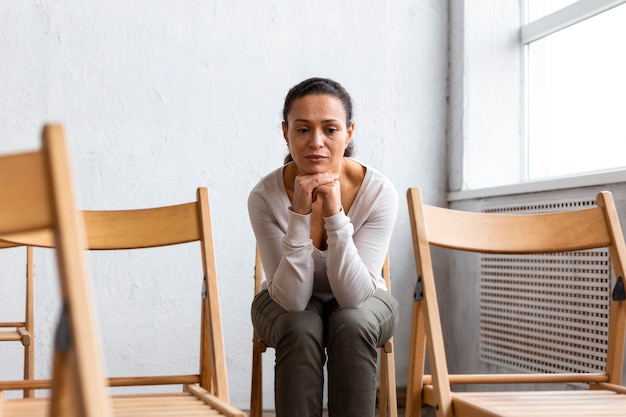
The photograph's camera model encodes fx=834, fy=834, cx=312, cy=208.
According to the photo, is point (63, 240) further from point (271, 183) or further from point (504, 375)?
point (271, 183)

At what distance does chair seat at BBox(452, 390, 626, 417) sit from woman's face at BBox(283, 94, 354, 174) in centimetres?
72

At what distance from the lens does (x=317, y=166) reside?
6.55 ft

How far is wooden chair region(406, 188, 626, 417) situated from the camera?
1.45 meters

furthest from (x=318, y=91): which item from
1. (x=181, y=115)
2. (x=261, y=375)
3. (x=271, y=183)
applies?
(x=181, y=115)

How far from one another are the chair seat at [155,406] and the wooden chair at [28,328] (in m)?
1.05

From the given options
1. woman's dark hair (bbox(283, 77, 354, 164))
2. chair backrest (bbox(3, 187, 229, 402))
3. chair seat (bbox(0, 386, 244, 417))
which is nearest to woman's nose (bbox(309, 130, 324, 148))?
woman's dark hair (bbox(283, 77, 354, 164))

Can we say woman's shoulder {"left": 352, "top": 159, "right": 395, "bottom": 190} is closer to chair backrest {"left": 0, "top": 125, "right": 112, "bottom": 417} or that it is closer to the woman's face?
the woman's face

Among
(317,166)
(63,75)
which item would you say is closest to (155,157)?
(63,75)

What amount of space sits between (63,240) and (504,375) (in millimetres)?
1120

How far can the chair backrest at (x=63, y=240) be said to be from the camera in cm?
69

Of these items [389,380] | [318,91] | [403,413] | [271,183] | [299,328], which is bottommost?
[403,413]

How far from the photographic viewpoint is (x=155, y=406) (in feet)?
4.97

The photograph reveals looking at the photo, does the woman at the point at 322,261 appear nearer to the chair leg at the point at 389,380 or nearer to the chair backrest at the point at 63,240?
the chair leg at the point at 389,380

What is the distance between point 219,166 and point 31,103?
72cm
